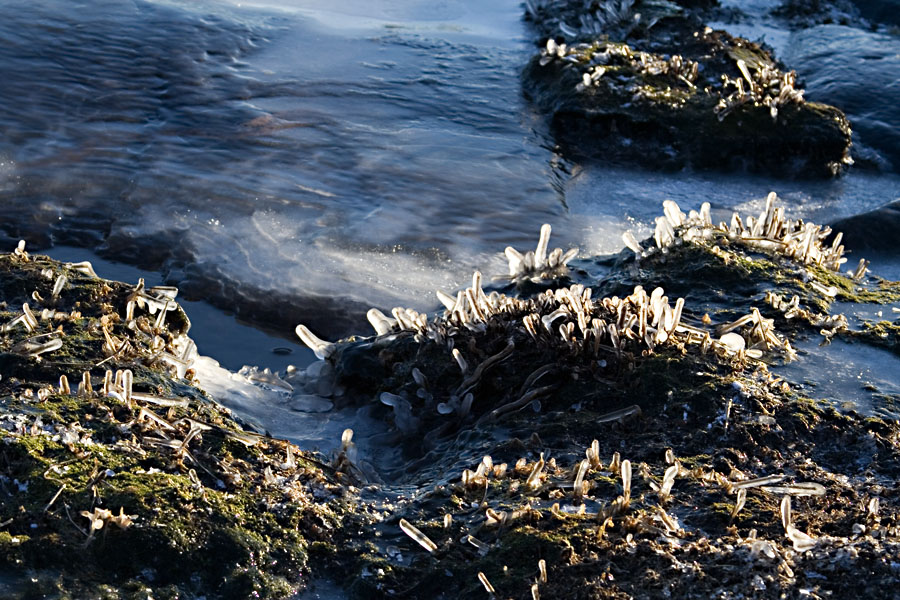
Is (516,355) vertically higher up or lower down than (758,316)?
lower down

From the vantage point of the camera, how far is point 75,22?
1005 cm

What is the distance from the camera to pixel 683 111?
8.45 metres

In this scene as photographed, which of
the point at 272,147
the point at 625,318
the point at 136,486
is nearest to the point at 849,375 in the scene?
the point at 625,318

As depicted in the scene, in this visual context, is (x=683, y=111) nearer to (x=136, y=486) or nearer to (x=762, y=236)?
(x=762, y=236)

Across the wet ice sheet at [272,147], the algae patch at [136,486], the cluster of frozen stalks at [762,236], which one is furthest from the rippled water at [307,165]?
the cluster of frozen stalks at [762,236]

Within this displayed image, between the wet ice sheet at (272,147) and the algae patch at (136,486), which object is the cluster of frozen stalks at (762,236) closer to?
the wet ice sheet at (272,147)

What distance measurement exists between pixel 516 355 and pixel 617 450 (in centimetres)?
74

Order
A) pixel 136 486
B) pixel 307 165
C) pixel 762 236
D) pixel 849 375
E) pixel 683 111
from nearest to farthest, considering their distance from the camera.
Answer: pixel 136 486 < pixel 849 375 < pixel 762 236 < pixel 307 165 < pixel 683 111

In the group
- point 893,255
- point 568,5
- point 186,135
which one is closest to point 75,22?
point 186,135

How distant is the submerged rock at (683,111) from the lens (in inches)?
324

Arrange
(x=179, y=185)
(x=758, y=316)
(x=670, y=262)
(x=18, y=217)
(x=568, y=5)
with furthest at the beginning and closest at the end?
(x=568, y=5), (x=179, y=185), (x=18, y=217), (x=670, y=262), (x=758, y=316)

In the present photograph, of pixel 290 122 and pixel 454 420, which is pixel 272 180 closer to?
pixel 290 122

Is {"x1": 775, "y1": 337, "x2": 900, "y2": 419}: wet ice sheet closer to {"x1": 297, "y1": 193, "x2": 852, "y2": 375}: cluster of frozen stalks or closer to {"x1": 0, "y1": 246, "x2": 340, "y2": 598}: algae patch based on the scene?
{"x1": 297, "y1": 193, "x2": 852, "y2": 375}: cluster of frozen stalks

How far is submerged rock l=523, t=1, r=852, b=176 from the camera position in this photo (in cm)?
823
